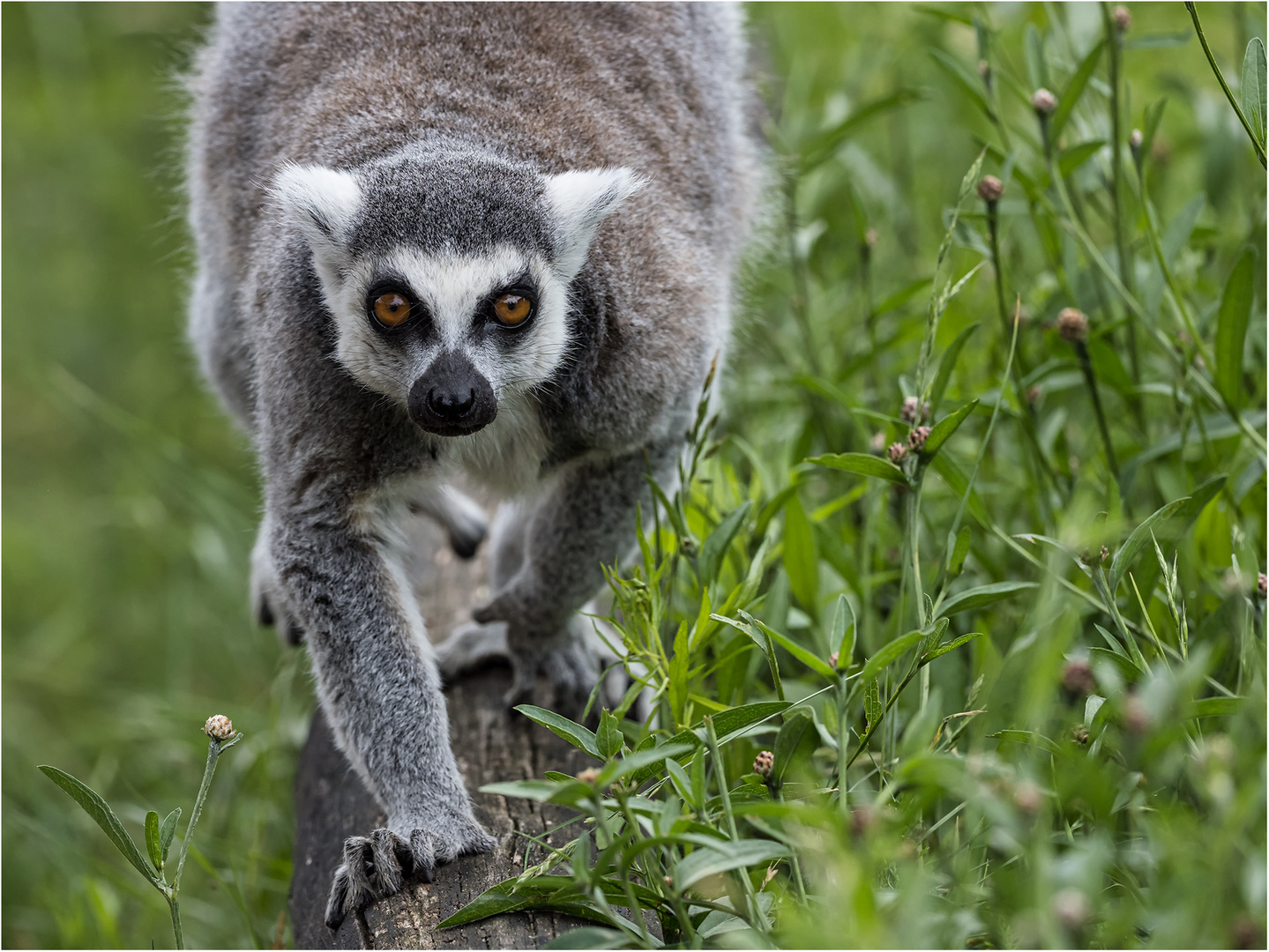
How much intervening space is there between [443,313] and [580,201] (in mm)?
404

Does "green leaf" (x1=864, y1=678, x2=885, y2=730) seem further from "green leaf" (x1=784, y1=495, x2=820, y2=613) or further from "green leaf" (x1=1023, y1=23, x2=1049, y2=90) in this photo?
"green leaf" (x1=1023, y1=23, x2=1049, y2=90)

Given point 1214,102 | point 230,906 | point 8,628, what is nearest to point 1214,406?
point 1214,102

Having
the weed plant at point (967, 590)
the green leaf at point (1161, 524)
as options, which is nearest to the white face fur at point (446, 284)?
the weed plant at point (967, 590)

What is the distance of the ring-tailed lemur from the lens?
2416mm

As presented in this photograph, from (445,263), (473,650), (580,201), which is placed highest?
(580,201)

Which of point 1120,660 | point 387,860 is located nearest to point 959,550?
point 1120,660

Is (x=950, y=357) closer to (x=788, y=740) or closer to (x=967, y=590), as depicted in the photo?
(x=967, y=590)

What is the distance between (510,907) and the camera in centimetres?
193

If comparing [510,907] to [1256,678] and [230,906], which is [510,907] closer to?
[1256,678]

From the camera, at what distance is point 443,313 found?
2389mm

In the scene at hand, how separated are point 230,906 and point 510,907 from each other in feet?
6.35

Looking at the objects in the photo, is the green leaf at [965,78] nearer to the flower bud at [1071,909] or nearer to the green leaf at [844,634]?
the green leaf at [844,634]

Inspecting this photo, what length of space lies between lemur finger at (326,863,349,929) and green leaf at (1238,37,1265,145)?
2.24 m

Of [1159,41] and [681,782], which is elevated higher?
[1159,41]
